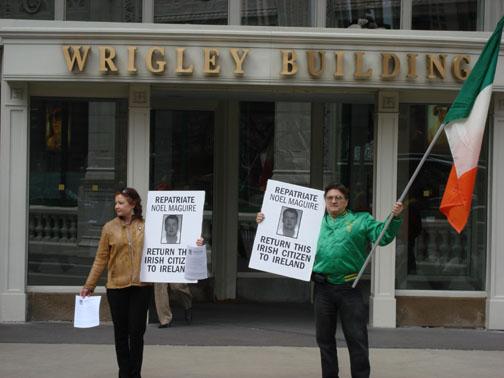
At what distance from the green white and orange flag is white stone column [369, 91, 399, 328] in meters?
3.89

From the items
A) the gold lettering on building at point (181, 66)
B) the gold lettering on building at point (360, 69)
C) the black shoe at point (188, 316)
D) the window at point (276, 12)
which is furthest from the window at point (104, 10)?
the black shoe at point (188, 316)

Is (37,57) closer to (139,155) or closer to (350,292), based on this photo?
(139,155)

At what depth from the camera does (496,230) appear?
37.0ft

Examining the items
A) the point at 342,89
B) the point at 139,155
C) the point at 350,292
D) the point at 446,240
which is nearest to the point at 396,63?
the point at 342,89

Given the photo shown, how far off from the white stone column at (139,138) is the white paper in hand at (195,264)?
3575 millimetres

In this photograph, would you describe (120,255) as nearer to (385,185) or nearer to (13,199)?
(13,199)

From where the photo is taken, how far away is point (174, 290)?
11.4m

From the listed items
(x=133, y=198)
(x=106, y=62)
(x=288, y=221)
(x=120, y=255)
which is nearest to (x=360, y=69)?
(x=106, y=62)

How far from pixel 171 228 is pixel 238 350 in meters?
2.51

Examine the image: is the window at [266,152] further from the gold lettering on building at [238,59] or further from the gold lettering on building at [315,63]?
the gold lettering on building at [238,59]

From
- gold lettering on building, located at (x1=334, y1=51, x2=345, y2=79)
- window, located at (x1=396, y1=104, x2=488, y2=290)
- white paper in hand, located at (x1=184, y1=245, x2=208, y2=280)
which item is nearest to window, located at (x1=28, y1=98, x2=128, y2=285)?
gold lettering on building, located at (x1=334, y1=51, x2=345, y2=79)

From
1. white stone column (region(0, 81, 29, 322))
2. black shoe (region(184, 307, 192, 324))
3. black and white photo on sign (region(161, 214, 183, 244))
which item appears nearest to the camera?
black and white photo on sign (region(161, 214, 183, 244))

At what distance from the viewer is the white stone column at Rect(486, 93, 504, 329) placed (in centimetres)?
1122

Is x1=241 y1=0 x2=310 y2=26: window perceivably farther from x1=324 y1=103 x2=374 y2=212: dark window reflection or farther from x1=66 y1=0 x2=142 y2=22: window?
x1=324 y1=103 x2=374 y2=212: dark window reflection
